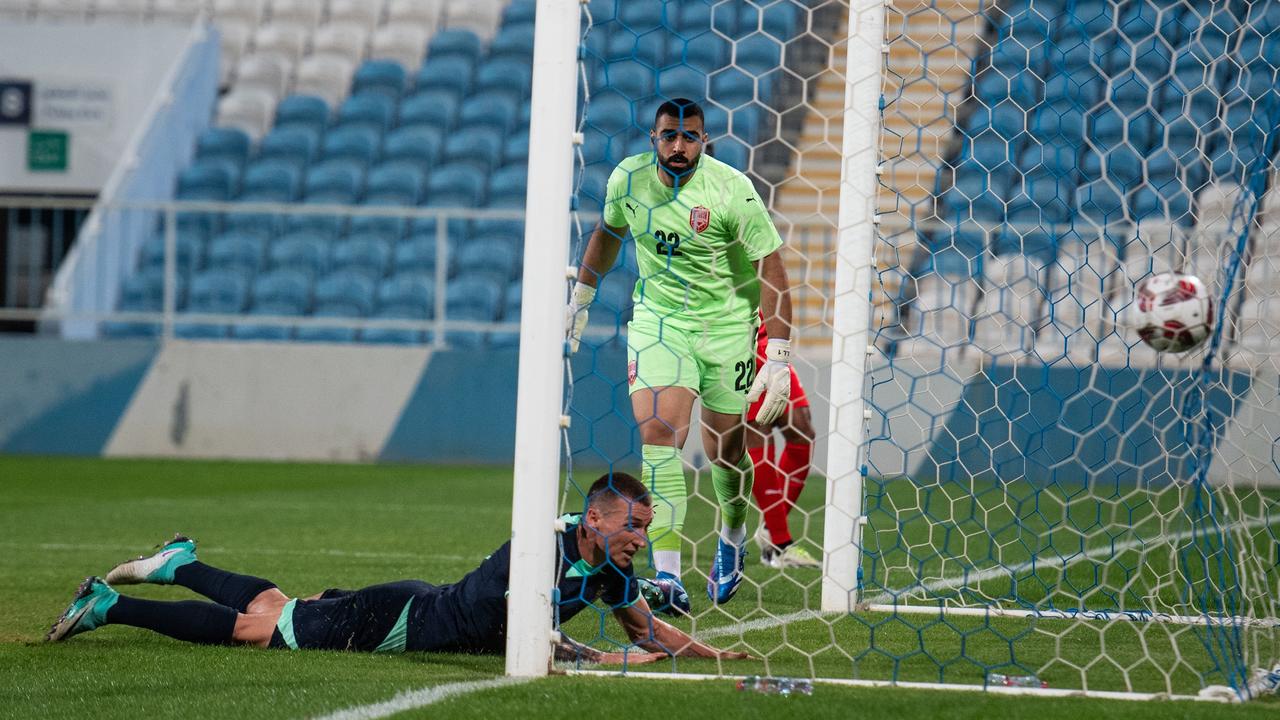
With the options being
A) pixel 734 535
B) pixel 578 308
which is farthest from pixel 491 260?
pixel 578 308

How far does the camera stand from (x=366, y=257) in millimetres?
14508

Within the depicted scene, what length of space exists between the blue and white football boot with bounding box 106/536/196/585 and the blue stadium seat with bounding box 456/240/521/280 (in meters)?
9.40

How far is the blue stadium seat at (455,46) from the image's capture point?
17344mm

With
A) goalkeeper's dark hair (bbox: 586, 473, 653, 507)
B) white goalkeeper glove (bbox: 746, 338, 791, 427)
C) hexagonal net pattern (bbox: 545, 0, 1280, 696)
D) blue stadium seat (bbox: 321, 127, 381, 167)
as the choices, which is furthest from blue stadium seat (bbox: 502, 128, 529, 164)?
goalkeeper's dark hair (bbox: 586, 473, 653, 507)

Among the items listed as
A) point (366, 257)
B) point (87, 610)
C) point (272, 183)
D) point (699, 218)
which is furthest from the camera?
point (272, 183)

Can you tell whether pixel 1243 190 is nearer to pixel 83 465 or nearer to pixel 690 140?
pixel 690 140

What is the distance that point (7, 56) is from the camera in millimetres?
17125

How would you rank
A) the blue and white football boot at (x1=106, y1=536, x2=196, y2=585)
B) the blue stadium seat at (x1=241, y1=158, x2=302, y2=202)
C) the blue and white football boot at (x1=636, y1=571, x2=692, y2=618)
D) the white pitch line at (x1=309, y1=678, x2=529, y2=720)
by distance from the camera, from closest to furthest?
Result: the white pitch line at (x1=309, y1=678, x2=529, y2=720) < the blue and white football boot at (x1=106, y1=536, x2=196, y2=585) < the blue and white football boot at (x1=636, y1=571, x2=692, y2=618) < the blue stadium seat at (x1=241, y1=158, x2=302, y2=202)

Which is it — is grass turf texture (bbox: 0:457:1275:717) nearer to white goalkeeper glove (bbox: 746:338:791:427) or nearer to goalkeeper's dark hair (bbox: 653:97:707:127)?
white goalkeeper glove (bbox: 746:338:791:427)

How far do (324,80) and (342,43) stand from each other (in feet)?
2.10

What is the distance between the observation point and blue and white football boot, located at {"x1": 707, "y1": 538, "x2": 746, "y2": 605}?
544cm

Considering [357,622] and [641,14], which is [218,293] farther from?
[357,622]

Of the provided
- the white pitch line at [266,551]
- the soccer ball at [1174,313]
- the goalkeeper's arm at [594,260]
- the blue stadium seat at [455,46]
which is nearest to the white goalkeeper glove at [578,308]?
the goalkeeper's arm at [594,260]

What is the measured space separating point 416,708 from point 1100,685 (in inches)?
70.0
